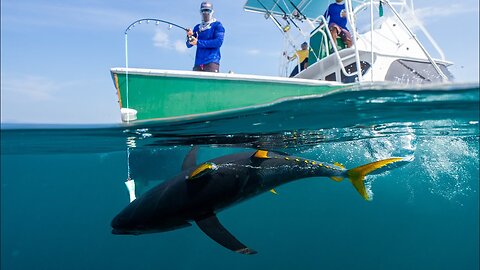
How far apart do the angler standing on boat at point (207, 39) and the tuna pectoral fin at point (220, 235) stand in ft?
16.1

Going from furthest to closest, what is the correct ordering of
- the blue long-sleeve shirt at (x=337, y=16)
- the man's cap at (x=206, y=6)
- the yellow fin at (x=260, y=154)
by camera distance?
the blue long-sleeve shirt at (x=337, y=16), the man's cap at (x=206, y=6), the yellow fin at (x=260, y=154)

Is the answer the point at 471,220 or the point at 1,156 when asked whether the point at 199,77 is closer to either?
the point at 1,156

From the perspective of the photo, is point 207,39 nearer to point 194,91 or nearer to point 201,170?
point 194,91

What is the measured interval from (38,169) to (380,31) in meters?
16.6

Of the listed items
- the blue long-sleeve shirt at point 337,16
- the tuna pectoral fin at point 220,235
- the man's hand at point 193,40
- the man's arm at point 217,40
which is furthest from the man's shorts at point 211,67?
the tuna pectoral fin at point 220,235

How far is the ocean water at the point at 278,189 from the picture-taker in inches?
356

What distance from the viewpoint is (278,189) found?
2120 centimetres

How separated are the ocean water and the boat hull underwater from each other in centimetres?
242

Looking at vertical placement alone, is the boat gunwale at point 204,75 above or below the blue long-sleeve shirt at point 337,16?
below

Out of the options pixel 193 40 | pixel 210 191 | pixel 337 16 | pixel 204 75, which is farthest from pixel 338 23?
pixel 210 191

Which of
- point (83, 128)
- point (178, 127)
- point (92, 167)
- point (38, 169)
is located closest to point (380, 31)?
point (178, 127)

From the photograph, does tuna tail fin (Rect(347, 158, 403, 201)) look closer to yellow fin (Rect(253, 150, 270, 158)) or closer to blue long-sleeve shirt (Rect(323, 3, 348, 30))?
yellow fin (Rect(253, 150, 270, 158))

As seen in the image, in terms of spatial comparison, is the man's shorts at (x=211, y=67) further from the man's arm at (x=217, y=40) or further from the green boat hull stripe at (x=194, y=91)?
the green boat hull stripe at (x=194, y=91)

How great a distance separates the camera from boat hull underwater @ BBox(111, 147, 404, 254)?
4.95 meters
